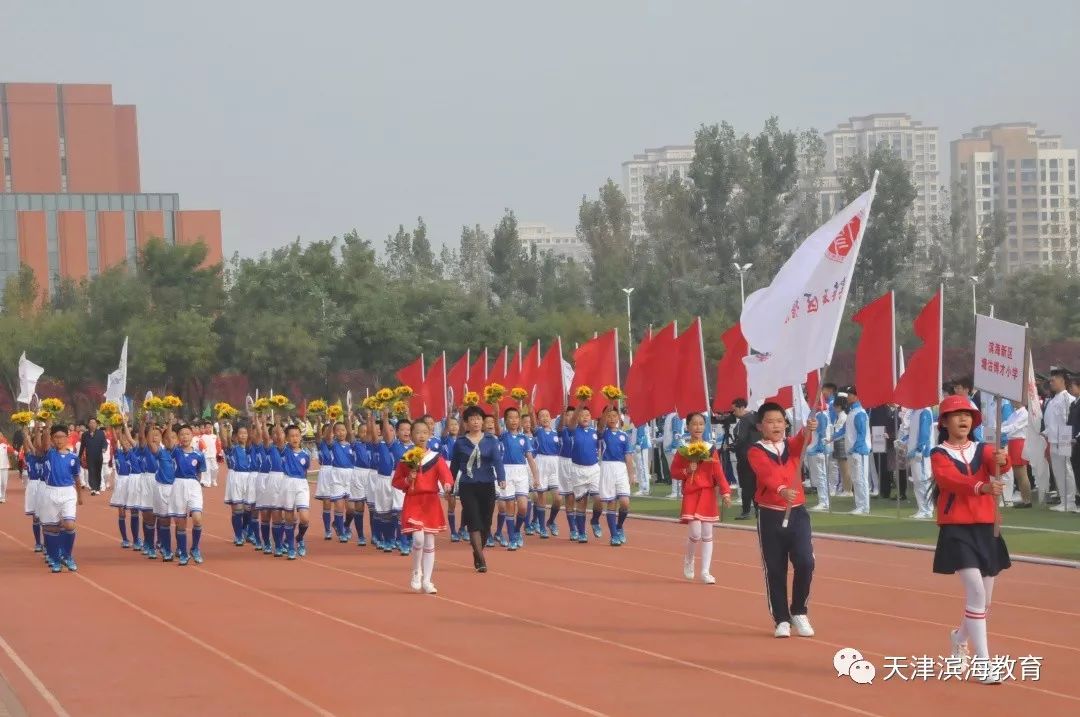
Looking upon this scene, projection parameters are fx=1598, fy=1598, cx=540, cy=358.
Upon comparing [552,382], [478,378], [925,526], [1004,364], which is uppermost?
[1004,364]

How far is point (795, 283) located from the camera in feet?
43.0

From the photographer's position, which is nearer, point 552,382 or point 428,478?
point 428,478

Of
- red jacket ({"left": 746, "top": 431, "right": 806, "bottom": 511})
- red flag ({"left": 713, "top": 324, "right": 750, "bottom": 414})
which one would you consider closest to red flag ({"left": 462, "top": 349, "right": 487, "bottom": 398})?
red flag ({"left": 713, "top": 324, "right": 750, "bottom": 414})

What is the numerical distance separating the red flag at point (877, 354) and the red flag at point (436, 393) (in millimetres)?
14643

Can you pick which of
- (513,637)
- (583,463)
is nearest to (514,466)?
(583,463)

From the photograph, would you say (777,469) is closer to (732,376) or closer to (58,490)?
(58,490)

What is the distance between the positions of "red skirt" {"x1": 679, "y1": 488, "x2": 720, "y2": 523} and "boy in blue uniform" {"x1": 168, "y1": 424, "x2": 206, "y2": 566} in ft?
22.7

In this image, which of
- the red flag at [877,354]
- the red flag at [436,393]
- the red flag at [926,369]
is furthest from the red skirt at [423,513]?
the red flag at [436,393]

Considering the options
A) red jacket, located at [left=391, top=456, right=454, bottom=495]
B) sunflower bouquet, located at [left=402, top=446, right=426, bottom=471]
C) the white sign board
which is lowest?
red jacket, located at [left=391, top=456, right=454, bottom=495]

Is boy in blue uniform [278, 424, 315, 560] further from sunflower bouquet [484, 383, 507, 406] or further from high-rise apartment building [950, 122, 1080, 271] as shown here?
high-rise apartment building [950, 122, 1080, 271]

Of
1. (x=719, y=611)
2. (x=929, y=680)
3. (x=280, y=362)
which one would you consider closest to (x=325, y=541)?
(x=719, y=611)

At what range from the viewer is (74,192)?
107688 mm

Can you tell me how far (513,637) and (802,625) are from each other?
232cm

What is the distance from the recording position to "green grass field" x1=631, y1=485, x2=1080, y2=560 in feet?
61.0
